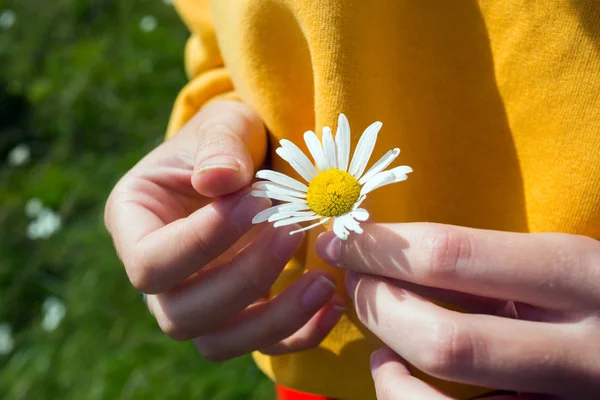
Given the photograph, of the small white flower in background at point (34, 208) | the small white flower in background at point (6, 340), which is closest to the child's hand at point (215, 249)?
the small white flower in background at point (6, 340)

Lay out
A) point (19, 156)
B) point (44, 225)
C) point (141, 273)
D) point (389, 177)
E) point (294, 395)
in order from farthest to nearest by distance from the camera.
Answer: point (19, 156), point (44, 225), point (294, 395), point (141, 273), point (389, 177)

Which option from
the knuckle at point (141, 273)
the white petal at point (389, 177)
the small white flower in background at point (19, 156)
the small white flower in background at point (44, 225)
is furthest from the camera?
the small white flower in background at point (19, 156)

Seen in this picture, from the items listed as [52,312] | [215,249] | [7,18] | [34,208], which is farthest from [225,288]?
[7,18]

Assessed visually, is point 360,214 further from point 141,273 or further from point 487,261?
point 141,273

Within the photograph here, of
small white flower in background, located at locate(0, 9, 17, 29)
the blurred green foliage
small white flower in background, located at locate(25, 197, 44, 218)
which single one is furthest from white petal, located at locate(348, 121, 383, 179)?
small white flower in background, located at locate(0, 9, 17, 29)

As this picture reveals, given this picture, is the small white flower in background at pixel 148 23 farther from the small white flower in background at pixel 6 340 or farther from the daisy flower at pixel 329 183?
the daisy flower at pixel 329 183

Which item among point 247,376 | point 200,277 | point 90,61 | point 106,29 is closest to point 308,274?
point 200,277
